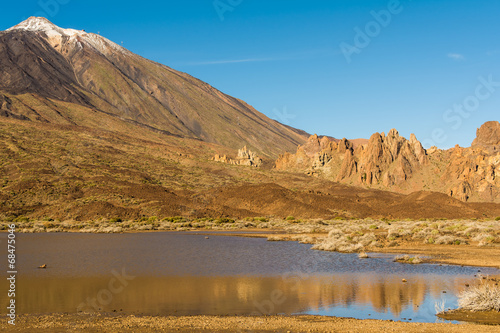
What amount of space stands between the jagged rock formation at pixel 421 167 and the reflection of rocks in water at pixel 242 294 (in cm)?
9959

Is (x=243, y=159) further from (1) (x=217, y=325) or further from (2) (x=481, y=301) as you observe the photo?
(1) (x=217, y=325)

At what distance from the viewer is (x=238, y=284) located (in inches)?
806

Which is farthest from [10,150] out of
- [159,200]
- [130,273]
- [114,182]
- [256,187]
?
[130,273]

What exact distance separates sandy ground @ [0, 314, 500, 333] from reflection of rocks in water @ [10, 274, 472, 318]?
116 centimetres

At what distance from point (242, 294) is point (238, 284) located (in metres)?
2.11

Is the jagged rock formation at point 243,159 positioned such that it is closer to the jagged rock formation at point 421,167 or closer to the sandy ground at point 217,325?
the jagged rock formation at point 421,167

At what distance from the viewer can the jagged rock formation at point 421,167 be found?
11131 cm

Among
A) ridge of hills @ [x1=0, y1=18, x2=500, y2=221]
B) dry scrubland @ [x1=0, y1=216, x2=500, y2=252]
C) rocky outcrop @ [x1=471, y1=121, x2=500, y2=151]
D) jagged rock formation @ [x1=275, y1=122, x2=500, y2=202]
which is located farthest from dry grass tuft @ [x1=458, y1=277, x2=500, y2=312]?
rocky outcrop @ [x1=471, y1=121, x2=500, y2=151]

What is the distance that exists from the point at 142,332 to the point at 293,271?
12.2 metres

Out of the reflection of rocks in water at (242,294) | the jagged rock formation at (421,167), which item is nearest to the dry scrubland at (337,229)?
the reflection of rocks in water at (242,294)

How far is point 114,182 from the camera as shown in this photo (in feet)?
306

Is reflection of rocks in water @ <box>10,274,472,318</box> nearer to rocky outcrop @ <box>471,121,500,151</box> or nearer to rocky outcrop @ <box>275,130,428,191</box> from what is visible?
rocky outcrop @ <box>275,130,428,191</box>

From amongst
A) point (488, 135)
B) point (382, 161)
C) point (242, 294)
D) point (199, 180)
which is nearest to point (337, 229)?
point (242, 294)

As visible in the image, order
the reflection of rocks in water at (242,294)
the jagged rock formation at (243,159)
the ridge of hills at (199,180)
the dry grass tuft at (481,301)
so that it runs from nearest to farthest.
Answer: the dry grass tuft at (481,301) → the reflection of rocks in water at (242,294) → the ridge of hills at (199,180) → the jagged rock formation at (243,159)
